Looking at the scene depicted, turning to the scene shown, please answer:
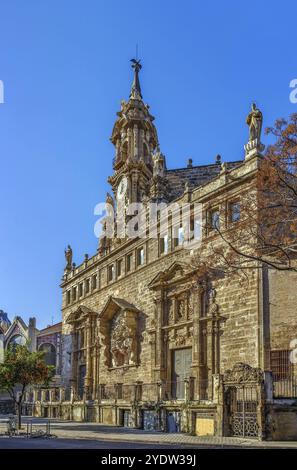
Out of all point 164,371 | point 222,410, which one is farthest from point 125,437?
point 164,371

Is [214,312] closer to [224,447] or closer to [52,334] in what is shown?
[224,447]

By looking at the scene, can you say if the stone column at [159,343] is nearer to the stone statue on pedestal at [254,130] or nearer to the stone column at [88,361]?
the stone statue on pedestal at [254,130]

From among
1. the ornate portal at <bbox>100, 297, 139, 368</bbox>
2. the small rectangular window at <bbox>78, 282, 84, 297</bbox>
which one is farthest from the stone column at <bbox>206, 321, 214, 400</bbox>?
the small rectangular window at <bbox>78, 282, 84, 297</bbox>

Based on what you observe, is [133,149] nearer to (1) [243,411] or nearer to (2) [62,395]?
(2) [62,395]

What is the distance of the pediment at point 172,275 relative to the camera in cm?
3154

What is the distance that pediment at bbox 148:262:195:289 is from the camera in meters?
31.5

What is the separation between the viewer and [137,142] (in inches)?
1842

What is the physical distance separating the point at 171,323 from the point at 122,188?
15.8m

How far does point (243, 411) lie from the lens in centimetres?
2183

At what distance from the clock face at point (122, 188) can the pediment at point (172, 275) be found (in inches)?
499

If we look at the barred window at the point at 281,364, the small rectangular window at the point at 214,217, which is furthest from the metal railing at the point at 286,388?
the small rectangular window at the point at 214,217

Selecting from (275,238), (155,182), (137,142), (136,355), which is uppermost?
(137,142)

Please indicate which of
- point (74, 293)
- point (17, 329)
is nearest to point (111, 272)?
point (74, 293)

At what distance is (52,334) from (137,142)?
29.9 metres
